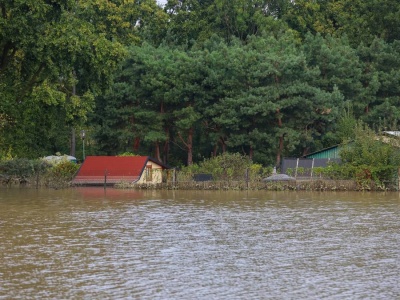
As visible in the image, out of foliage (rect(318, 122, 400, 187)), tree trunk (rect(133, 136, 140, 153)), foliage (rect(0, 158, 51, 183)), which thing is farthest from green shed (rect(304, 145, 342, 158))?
foliage (rect(0, 158, 51, 183))

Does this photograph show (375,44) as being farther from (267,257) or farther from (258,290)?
(258,290)

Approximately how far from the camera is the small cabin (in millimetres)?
54562

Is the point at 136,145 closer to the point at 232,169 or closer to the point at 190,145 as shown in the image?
the point at 190,145

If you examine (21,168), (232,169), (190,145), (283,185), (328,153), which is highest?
(190,145)

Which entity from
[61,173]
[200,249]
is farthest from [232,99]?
[200,249]

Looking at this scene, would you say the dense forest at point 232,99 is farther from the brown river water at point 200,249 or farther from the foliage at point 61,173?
the brown river water at point 200,249

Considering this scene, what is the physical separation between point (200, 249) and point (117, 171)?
31519 mm

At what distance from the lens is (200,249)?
2428 cm

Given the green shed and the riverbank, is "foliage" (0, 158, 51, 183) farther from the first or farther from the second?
the green shed

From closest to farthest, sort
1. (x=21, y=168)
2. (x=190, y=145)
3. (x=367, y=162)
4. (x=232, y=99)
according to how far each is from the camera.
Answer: (x=367, y=162)
(x=21, y=168)
(x=232, y=99)
(x=190, y=145)

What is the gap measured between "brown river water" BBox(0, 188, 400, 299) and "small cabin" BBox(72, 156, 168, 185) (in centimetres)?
1294

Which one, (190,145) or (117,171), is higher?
(190,145)

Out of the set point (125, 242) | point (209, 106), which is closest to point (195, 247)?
point (125, 242)

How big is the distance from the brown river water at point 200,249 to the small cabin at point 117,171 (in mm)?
12941
